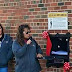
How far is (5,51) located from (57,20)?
49.3 inches

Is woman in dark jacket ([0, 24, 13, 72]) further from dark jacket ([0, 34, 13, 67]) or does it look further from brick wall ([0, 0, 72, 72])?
brick wall ([0, 0, 72, 72])

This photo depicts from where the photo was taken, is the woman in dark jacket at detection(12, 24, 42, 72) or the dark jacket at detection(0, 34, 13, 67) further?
the dark jacket at detection(0, 34, 13, 67)

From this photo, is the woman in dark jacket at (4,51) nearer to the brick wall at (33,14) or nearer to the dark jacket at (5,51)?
the dark jacket at (5,51)

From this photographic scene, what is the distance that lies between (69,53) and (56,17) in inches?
31.0

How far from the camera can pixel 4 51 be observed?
16.1 ft

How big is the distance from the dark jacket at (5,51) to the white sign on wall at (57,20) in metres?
0.92

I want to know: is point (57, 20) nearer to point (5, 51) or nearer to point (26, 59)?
point (26, 59)

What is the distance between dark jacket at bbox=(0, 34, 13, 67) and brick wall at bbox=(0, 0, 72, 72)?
305mm

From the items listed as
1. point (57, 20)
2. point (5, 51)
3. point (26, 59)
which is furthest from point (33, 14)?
point (26, 59)

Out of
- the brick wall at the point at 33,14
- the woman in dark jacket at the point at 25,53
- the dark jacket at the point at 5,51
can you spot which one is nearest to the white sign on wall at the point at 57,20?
the brick wall at the point at 33,14

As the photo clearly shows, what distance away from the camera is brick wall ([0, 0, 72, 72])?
496 cm

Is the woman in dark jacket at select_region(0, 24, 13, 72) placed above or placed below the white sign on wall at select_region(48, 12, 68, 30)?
below

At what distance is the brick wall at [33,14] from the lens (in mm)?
4957

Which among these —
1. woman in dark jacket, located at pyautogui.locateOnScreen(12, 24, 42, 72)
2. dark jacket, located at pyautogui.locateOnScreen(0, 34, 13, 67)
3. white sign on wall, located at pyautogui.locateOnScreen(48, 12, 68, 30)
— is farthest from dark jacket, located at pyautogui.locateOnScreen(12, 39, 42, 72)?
white sign on wall, located at pyautogui.locateOnScreen(48, 12, 68, 30)
